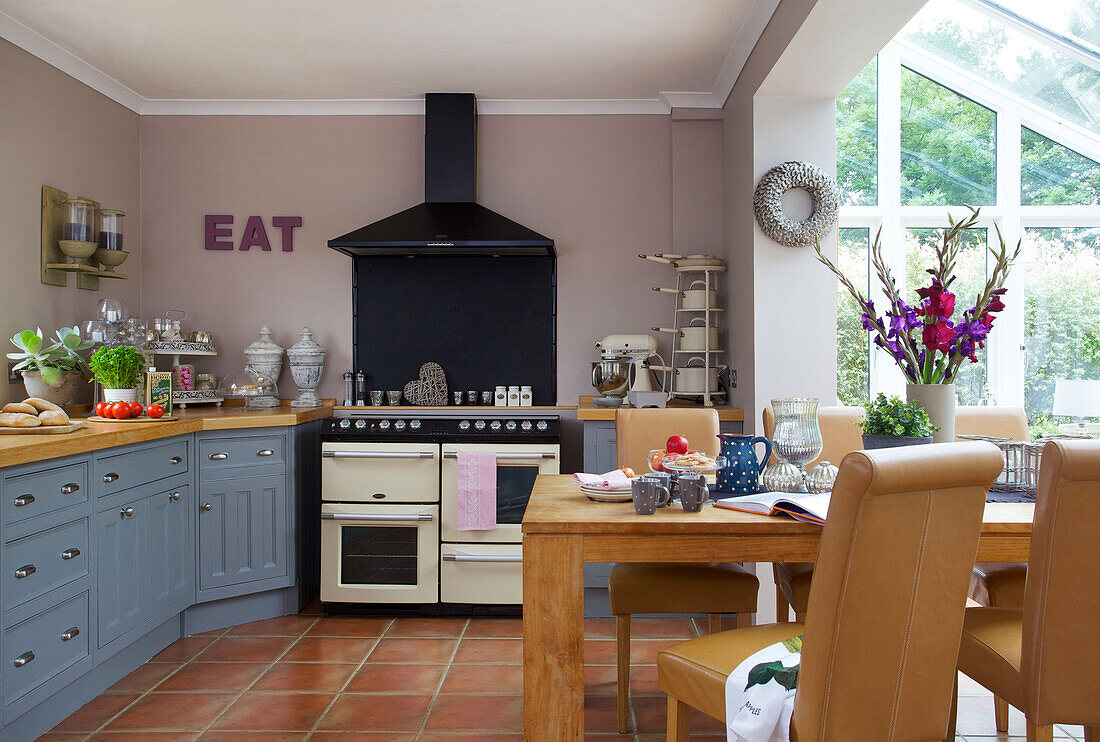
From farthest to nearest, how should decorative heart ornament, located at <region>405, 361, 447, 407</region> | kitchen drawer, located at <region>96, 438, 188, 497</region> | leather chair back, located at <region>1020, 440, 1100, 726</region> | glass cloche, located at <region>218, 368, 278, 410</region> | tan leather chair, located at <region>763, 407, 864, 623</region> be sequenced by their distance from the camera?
1. decorative heart ornament, located at <region>405, 361, 447, 407</region>
2. glass cloche, located at <region>218, 368, 278, 410</region>
3. kitchen drawer, located at <region>96, 438, 188, 497</region>
4. tan leather chair, located at <region>763, 407, 864, 623</region>
5. leather chair back, located at <region>1020, 440, 1100, 726</region>

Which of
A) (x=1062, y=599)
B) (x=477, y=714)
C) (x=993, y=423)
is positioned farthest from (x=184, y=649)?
(x=993, y=423)

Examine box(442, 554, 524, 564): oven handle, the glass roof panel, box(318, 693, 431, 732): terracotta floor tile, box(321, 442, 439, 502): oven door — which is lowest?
box(318, 693, 431, 732): terracotta floor tile

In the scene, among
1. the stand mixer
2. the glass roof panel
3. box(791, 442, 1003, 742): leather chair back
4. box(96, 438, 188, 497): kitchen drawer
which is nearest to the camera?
box(791, 442, 1003, 742): leather chair back

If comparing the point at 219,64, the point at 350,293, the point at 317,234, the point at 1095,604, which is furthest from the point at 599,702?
the point at 219,64

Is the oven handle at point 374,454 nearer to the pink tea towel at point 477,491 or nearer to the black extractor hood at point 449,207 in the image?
the pink tea towel at point 477,491

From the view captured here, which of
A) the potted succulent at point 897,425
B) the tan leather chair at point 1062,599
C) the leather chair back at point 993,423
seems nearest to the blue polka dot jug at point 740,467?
the potted succulent at point 897,425

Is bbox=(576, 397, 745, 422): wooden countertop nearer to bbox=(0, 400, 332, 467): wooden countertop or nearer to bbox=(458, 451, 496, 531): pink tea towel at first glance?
bbox=(458, 451, 496, 531): pink tea towel

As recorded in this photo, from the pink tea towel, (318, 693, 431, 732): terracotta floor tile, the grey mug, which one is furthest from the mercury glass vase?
the pink tea towel

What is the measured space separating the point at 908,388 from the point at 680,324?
2108 mm

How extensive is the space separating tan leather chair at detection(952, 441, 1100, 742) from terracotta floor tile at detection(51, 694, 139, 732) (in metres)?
2.73

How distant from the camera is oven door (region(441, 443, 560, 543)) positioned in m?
3.71

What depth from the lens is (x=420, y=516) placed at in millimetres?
3686

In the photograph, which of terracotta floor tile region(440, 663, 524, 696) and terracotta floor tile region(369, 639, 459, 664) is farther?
terracotta floor tile region(369, 639, 459, 664)

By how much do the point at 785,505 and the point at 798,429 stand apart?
0.29m
